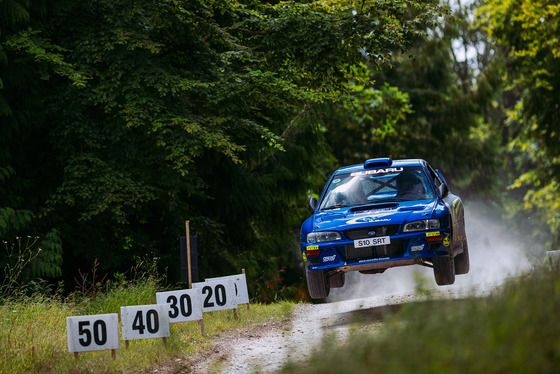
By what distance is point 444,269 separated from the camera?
1132 centimetres

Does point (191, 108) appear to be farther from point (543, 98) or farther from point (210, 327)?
point (543, 98)

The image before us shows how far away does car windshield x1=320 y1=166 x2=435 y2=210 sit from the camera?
12359 mm

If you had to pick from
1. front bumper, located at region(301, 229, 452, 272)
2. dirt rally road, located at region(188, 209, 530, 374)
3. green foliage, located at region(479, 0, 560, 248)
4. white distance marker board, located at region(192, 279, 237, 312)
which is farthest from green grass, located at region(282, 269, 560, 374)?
green foliage, located at region(479, 0, 560, 248)

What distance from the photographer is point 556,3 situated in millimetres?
28000

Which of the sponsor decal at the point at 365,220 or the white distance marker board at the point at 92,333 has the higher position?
the sponsor decal at the point at 365,220

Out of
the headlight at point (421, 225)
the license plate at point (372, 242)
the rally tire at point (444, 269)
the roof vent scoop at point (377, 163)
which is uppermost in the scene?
the roof vent scoop at point (377, 163)

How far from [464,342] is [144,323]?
6513 mm

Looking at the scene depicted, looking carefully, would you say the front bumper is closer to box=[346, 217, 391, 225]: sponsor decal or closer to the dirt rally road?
box=[346, 217, 391, 225]: sponsor decal

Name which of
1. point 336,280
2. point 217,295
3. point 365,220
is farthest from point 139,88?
point 365,220

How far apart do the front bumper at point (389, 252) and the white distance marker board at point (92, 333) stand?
10.6ft

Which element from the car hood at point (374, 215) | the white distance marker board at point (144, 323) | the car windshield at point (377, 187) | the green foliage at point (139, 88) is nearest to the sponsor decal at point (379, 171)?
the car windshield at point (377, 187)

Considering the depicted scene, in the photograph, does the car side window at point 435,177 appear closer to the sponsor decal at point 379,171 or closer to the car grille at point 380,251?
the sponsor decal at point 379,171

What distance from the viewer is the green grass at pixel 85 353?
9.60m

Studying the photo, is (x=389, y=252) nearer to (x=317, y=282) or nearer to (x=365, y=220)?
(x=365, y=220)
